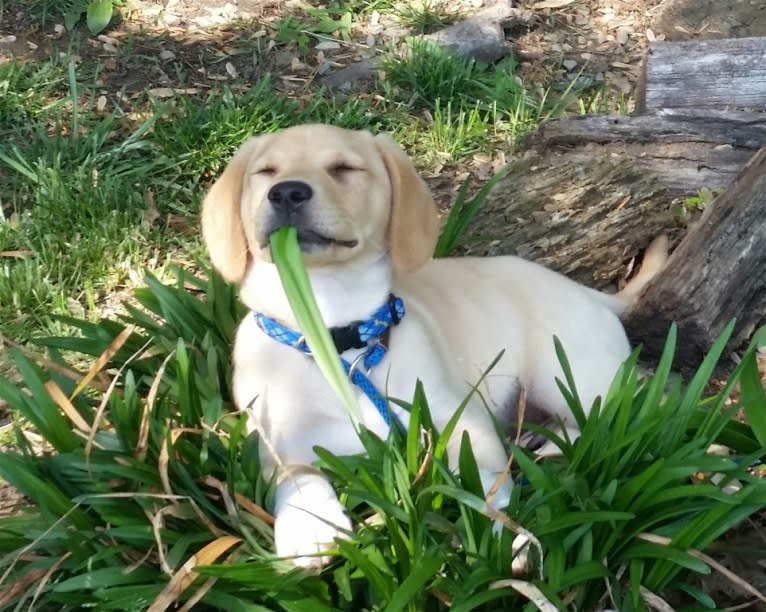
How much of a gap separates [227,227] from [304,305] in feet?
2.31

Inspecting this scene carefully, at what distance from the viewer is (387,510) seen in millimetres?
2121

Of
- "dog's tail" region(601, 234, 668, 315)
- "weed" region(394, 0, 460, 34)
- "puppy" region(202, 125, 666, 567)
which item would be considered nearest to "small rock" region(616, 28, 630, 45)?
"weed" region(394, 0, 460, 34)

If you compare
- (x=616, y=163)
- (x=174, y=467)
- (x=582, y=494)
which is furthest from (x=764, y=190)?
(x=174, y=467)

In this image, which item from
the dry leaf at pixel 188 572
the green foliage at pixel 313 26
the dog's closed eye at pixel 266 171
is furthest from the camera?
the green foliage at pixel 313 26

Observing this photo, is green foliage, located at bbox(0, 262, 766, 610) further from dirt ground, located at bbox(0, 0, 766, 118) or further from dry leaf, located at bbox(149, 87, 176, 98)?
dirt ground, located at bbox(0, 0, 766, 118)

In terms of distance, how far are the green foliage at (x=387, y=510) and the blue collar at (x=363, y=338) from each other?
188mm

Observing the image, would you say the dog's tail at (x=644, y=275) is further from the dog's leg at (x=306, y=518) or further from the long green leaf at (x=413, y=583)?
the long green leaf at (x=413, y=583)

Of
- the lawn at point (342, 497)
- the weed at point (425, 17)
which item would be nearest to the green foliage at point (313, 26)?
the weed at point (425, 17)

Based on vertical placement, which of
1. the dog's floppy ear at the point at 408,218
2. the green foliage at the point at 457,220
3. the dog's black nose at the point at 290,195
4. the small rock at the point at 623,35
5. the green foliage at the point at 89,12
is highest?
the dog's black nose at the point at 290,195

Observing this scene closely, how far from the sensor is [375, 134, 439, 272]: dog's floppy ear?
2578 millimetres

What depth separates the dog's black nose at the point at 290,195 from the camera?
232 centimetres

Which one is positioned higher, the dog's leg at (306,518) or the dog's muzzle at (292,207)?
the dog's muzzle at (292,207)

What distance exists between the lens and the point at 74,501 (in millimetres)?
2264

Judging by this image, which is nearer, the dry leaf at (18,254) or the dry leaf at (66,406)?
the dry leaf at (66,406)
